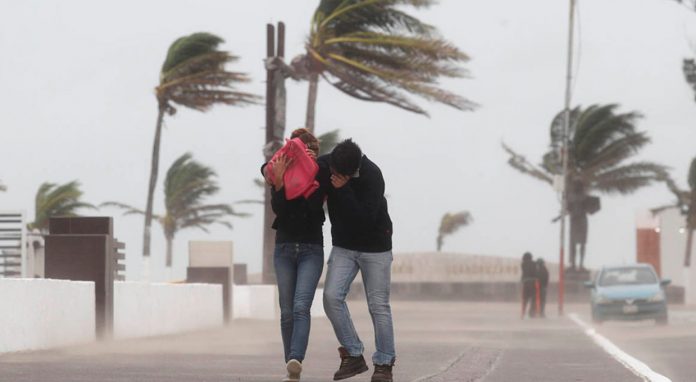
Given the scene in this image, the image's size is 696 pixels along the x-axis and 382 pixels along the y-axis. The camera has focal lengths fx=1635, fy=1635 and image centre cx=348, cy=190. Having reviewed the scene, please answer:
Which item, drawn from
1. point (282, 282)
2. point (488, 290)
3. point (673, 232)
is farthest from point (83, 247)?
point (673, 232)

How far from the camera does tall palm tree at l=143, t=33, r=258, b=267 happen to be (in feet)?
176

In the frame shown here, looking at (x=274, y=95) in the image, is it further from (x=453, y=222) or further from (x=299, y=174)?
(x=453, y=222)

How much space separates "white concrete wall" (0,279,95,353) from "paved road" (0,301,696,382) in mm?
218

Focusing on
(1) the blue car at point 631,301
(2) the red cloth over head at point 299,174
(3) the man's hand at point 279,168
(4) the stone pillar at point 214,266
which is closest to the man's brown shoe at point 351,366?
(2) the red cloth over head at point 299,174

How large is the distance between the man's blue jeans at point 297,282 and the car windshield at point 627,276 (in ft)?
77.8

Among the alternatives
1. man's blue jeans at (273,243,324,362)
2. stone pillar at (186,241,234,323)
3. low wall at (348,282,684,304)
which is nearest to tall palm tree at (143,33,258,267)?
low wall at (348,282,684,304)

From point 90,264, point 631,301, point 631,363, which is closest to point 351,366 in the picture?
point 631,363

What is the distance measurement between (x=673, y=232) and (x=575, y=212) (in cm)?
1462

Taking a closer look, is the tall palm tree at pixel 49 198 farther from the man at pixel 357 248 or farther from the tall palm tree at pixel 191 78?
the man at pixel 357 248

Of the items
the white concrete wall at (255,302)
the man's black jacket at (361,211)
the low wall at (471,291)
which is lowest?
the low wall at (471,291)

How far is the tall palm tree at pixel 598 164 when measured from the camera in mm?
69000

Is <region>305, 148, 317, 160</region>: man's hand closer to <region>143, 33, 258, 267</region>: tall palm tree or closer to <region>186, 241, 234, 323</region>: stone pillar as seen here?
<region>186, 241, 234, 323</region>: stone pillar

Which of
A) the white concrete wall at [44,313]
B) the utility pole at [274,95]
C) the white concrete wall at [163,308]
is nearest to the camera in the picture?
the white concrete wall at [44,313]

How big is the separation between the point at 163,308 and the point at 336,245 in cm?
1413
